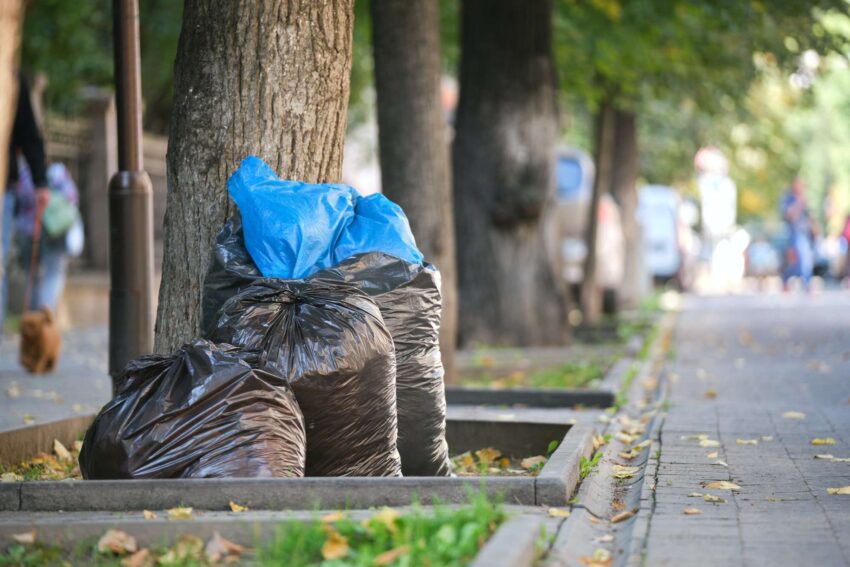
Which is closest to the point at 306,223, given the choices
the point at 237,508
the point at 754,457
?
the point at 237,508

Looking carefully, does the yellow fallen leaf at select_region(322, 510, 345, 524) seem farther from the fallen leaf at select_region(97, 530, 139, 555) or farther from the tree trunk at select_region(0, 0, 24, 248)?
the tree trunk at select_region(0, 0, 24, 248)

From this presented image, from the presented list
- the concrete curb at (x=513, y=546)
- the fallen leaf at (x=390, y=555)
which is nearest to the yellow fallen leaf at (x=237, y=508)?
the fallen leaf at (x=390, y=555)

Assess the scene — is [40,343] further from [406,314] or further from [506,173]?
[406,314]

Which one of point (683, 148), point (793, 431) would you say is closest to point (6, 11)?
point (793, 431)

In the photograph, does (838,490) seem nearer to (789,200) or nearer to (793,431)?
(793,431)

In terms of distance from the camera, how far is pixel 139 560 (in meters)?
4.05

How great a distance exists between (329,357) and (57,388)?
17.3 feet

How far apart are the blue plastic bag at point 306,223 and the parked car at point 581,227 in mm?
14146

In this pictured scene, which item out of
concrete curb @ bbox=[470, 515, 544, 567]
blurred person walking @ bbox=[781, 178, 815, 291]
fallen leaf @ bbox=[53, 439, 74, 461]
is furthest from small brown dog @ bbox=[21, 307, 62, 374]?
blurred person walking @ bbox=[781, 178, 815, 291]

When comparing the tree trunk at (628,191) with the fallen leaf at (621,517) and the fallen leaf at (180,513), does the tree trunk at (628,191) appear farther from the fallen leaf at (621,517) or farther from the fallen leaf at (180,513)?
the fallen leaf at (180,513)

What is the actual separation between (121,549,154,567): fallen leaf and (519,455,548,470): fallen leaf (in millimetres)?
2494

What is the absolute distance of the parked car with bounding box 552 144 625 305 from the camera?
67.5ft

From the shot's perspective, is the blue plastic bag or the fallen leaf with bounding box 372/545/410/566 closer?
the fallen leaf with bounding box 372/545/410/566

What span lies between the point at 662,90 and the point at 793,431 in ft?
37.3
